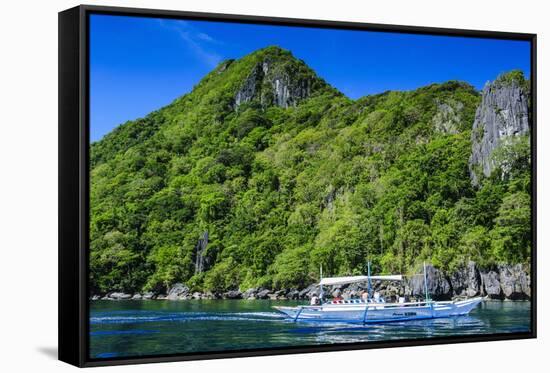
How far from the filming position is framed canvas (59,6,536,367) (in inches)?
453

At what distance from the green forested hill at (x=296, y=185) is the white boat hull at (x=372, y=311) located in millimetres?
359

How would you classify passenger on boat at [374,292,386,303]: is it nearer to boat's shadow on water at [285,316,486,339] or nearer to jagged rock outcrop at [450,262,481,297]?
boat's shadow on water at [285,316,486,339]

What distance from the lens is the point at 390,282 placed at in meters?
12.9

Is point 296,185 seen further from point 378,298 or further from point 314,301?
point 378,298

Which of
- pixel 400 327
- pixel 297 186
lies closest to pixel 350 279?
pixel 400 327

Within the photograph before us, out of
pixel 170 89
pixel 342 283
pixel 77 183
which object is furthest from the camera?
pixel 342 283

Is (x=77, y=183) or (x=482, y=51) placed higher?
(x=482, y=51)

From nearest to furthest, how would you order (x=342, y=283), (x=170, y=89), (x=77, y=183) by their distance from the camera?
1. (x=77, y=183)
2. (x=170, y=89)
3. (x=342, y=283)

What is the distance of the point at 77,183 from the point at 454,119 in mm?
4667

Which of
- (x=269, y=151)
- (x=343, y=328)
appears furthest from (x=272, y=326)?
(x=269, y=151)

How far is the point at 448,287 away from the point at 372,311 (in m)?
1.08

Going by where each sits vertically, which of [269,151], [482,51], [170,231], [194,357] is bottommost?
[194,357]

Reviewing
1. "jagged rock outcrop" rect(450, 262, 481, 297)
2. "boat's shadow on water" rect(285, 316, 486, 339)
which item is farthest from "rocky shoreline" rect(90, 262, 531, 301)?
"boat's shadow on water" rect(285, 316, 486, 339)

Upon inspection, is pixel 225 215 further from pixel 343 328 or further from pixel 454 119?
pixel 454 119
